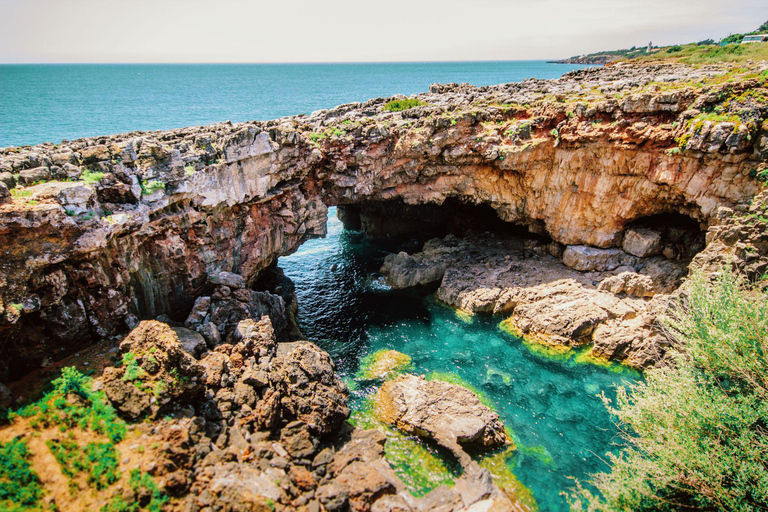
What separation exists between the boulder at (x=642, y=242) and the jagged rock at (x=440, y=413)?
17057mm

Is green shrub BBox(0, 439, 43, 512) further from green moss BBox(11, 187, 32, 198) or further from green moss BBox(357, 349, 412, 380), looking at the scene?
green moss BBox(357, 349, 412, 380)

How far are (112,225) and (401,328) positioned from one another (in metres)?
18.3

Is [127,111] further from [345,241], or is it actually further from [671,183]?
[671,183]

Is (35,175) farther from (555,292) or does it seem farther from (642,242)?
(642,242)

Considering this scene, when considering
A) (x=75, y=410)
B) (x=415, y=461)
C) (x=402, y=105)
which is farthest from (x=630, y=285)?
(x=75, y=410)

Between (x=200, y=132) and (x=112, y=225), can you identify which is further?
(x=200, y=132)

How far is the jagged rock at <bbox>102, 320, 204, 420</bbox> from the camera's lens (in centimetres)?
1430

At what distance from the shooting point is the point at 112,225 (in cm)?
1709

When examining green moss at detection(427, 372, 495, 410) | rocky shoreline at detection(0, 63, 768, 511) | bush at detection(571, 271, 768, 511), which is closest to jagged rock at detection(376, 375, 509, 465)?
rocky shoreline at detection(0, 63, 768, 511)

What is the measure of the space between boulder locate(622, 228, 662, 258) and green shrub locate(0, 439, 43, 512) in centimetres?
3354

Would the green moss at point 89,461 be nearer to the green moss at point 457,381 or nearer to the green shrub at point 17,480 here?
the green shrub at point 17,480

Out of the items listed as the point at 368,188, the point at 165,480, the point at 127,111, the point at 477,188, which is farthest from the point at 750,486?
the point at 127,111

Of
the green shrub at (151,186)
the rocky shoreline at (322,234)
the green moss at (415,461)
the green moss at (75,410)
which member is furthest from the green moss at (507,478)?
the green shrub at (151,186)

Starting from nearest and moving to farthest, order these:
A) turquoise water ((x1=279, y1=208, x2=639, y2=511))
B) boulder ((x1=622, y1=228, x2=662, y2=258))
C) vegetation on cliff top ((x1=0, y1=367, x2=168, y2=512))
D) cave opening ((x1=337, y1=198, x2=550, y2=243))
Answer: vegetation on cliff top ((x1=0, y1=367, x2=168, y2=512)) < turquoise water ((x1=279, y1=208, x2=639, y2=511)) < boulder ((x1=622, y1=228, x2=662, y2=258)) < cave opening ((x1=337, y1=198, x2=550, y2=243))
